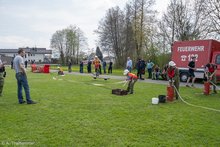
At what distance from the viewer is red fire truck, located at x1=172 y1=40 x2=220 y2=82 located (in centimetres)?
2034

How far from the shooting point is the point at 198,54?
21.0m

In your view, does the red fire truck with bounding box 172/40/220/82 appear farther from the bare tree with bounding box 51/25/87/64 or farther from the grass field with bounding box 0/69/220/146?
the bare tree with bounding box 51/25/87/64

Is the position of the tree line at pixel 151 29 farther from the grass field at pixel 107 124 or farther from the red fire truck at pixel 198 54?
the grass field at pixel 107 124

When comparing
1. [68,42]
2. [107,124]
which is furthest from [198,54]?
[68,42]

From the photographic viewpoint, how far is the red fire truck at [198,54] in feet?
66.7

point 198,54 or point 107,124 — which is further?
point 198,54

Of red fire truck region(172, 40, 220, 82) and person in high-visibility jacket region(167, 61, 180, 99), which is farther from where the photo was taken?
red fire truck region(172, 40, 220, 82)

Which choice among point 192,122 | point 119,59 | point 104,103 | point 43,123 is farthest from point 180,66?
point 119,59

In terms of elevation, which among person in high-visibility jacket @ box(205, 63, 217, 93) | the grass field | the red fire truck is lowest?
the grass field

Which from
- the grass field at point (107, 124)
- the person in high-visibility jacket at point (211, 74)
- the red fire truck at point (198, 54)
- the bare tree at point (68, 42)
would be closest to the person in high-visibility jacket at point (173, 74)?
the grass field at point (107, 124)

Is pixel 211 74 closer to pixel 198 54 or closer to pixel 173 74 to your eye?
pixel 173 74

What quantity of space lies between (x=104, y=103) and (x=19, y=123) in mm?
4019

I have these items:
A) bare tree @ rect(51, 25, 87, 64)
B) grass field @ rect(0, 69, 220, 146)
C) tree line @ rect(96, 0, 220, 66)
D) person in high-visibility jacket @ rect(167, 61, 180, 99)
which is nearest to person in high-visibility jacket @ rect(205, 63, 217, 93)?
person in high-visibility jacket @ rect(167, 61, 180, 99)

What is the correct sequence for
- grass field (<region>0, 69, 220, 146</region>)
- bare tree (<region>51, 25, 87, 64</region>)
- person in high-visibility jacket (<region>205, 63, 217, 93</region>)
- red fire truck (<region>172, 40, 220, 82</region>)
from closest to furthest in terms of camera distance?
1. grass field (<region>0, 69, 220, 146</region>)
2. person in high-visibility jacket (<region>205, 63, 217, 93</region>)
3. red fire truck (<region>172, 40, 220, 82</region>)
4. bare tree (<region>51, 25, 87, 64</region>)
